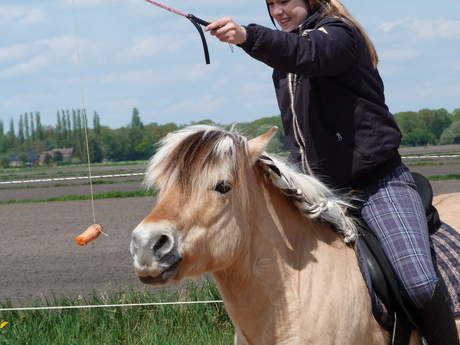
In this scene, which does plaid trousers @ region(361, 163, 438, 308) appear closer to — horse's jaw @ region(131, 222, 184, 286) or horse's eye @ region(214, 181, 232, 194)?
horse's eye @ region(214, 181, 232, 194)

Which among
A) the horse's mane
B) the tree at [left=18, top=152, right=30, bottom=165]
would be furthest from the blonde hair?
the tree at [left=18, top=152, right=30, bottom=165]

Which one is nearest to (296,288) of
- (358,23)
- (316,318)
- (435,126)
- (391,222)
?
(316,318)

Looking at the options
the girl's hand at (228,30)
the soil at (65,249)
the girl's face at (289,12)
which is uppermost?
the girl's face at (289,12)

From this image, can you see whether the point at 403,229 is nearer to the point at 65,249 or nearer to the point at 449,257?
the point at 449,257

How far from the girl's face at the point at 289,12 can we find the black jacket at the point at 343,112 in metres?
0.13

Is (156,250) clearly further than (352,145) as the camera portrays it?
No

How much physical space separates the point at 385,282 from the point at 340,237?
301mm

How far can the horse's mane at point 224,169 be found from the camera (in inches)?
116

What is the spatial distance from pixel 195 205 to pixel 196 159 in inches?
8.6

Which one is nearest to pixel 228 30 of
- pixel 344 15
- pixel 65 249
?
pixel 344 15

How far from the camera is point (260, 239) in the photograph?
10.3 feet

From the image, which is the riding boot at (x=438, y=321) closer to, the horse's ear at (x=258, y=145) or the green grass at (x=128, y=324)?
the horse's ear at (x=258, y=145)

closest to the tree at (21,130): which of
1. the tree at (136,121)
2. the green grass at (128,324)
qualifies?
the tree at (136,121)

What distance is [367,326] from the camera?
3.18 meters
